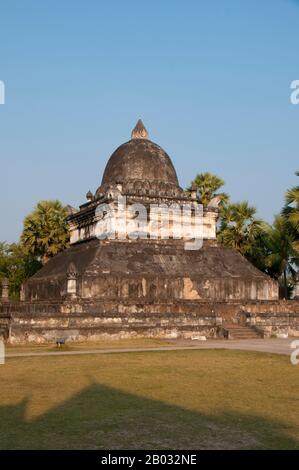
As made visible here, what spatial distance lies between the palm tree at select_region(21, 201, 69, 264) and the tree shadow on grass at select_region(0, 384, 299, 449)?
34.7 metres

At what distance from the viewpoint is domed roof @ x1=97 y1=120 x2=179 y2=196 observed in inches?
1455

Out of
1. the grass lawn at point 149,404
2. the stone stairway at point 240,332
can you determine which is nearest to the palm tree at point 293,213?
the stone stairway at point 240,332

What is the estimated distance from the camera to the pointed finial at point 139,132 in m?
39.3

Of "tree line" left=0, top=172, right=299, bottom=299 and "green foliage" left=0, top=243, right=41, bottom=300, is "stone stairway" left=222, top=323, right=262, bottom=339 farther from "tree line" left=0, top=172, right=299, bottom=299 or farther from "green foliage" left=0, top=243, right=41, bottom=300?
"green foliage" left=0, top=243, right=41, bottom=300

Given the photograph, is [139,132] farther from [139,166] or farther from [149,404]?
[149,404]

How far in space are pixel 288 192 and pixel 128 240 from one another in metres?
→ 8.53

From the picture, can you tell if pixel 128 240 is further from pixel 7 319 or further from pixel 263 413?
pixel 263 413

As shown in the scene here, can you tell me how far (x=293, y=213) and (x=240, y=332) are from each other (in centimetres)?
749

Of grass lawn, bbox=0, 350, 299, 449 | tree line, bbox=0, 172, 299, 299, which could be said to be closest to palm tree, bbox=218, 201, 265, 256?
tree line, bbox=0, 172, 299, 299

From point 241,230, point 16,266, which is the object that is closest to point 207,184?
point 241,230

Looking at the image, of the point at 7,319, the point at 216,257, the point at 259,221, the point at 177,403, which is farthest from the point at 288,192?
the point at 177,403

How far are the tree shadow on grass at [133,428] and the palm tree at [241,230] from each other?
3334 cm

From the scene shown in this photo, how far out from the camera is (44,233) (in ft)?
148

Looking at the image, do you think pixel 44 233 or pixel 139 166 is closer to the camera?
pixel 139 166
